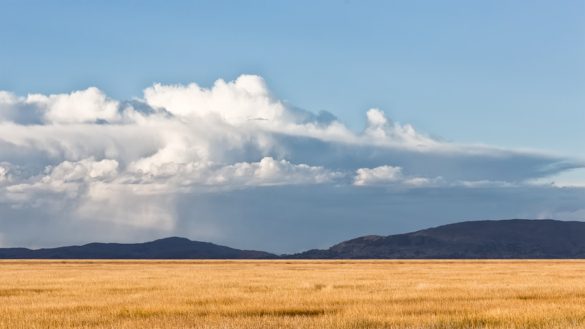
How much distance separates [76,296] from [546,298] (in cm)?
2016

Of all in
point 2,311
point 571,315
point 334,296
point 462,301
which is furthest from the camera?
point 334,296

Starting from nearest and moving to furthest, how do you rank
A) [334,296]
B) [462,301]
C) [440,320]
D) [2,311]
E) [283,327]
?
[283,327]
[440,320]
[2,311]
[462,301]
[334,296]

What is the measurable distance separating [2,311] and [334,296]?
13528mm

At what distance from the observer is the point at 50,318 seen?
26406 mm

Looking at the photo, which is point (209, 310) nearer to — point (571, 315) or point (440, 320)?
point (440, 320)

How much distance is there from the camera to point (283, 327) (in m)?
23.5

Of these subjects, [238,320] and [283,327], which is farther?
[238,320]

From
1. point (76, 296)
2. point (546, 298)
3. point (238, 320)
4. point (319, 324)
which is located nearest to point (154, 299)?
point (76, 296)

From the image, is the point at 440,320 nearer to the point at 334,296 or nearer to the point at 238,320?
the point at 238,320

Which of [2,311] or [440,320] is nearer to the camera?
[440,320]

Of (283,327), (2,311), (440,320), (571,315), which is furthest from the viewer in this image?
(2,311)

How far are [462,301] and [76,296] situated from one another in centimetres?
1661

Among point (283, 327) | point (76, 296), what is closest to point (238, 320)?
point (283, 327)

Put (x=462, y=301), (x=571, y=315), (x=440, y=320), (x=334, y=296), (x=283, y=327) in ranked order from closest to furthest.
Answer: (x=283, y=327)
(x=440, y=320)
(x=571, y=315)
(x=462, y=301)
(x=334, y=296)
